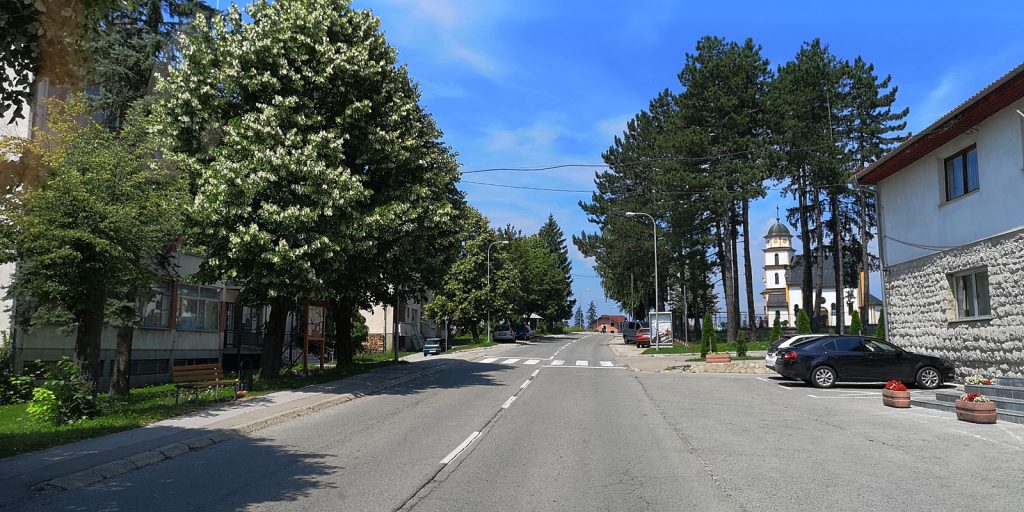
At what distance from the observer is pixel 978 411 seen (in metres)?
12.4

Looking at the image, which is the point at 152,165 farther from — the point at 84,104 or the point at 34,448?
the point at 34,448

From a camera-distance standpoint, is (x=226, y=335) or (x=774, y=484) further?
(x=226, y=335)

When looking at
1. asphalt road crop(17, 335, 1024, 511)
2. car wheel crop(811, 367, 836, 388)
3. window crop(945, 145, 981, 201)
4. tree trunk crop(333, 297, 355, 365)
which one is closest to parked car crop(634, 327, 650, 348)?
tree trunk crop(333, 297, 355, 365)

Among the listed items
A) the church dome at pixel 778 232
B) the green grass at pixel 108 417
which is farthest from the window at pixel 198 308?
the church dome at pixel 778 232

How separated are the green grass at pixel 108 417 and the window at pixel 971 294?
18589mm

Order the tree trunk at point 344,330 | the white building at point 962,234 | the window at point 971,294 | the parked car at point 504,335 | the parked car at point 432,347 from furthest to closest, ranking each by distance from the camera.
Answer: the parked car at point 504,335 → the parked car at point 432,347 → the tree trunk at point 344,330 → the window at point 971,294 → the white building at point 962,234

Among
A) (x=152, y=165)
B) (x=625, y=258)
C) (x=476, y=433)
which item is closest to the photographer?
(x=476, y=433)

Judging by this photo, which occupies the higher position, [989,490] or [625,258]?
[625,258]

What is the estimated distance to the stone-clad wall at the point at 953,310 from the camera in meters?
16.4

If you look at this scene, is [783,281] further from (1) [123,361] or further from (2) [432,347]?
(1) [123,361]

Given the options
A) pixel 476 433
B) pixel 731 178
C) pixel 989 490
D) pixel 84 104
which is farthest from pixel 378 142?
pixel 731 178

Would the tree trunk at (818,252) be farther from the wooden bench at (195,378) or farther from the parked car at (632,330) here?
the wooden bench at (195,378)

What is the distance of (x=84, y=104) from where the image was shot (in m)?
13.5

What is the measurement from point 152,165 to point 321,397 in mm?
6651
